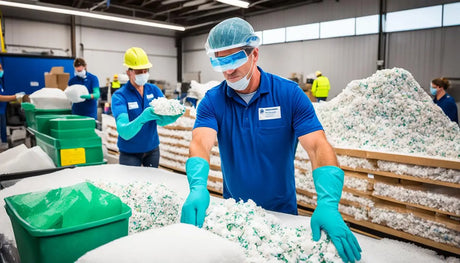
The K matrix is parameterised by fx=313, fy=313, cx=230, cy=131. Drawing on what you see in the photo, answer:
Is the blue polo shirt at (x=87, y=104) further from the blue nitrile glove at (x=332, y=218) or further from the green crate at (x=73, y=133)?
the blue nitrile glove at (x=332, y=218)

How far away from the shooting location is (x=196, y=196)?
1.34 meters

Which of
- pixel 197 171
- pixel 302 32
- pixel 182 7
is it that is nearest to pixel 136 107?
pixel 197 171

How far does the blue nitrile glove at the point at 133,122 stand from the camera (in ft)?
7.92

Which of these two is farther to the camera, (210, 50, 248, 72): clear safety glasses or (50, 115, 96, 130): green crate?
(50, 115, 96, 130): green crate

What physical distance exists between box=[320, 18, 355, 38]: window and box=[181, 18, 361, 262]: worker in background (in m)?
11.1

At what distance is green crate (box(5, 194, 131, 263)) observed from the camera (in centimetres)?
85

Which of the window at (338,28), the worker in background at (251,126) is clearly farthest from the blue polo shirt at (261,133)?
the window at (338,28)

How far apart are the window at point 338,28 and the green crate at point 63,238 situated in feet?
40.0

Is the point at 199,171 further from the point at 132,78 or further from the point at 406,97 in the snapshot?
the point at 406,97

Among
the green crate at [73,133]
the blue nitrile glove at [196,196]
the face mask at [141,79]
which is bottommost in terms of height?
the blue nitrile glove at [196,196]

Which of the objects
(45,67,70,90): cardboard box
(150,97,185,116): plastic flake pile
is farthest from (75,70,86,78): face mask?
(150,97,185,116): plastic flake pile

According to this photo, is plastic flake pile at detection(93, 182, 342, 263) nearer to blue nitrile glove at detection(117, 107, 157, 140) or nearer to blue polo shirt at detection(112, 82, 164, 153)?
blue nitrile glove at detection(117, 107, 157, 140)

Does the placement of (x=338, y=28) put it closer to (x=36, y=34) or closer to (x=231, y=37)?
(x=231, y=37)

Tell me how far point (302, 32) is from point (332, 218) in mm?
13006
